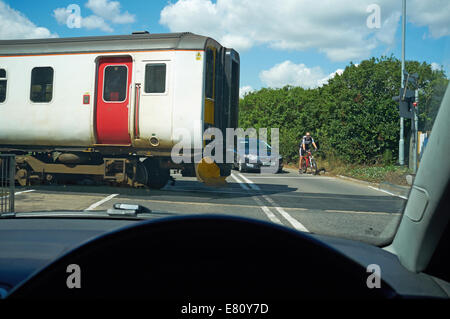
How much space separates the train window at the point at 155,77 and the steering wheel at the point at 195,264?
7.03 m

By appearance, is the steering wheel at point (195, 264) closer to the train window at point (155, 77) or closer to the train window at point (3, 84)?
the train window at point (155, 77)

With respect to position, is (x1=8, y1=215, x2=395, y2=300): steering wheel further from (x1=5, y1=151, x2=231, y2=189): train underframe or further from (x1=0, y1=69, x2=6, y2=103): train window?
(x1=0, y1=69, x2=6, y2=103): train window

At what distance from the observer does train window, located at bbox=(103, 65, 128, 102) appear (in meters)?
7.79

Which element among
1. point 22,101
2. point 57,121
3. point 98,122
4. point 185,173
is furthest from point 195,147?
point 22,101

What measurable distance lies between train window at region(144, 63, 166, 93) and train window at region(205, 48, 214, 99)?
Result: 85cm

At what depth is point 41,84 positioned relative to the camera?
25.8ft

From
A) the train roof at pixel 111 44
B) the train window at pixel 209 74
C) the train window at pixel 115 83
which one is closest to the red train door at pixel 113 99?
the train window at pixel 115 83

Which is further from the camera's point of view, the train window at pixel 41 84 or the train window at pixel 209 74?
the train window at pixel 41 84

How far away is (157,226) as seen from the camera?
0.88 meters

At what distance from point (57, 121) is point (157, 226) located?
7857mm

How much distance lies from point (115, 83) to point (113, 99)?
12.9 inches

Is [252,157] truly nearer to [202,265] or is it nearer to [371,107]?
[371,107]

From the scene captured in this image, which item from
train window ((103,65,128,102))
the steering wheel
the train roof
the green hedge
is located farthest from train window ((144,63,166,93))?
the steering wheel

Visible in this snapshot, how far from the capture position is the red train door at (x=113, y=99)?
7.77 meters
